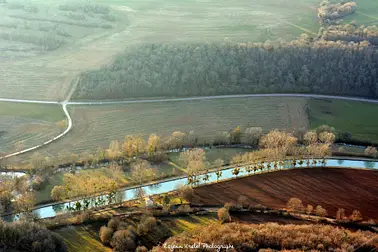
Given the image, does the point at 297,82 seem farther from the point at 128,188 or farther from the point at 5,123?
the point at 5,123

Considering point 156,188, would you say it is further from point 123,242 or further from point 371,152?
point 371,152

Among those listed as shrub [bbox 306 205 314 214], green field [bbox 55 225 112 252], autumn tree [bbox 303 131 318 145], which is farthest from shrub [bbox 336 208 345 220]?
green field [bbox 55 225 112 252]

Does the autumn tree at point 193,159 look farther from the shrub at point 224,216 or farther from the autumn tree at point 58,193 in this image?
the autumn tree at point 58,193

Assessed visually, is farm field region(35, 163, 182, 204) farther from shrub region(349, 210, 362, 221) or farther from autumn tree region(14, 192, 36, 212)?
shrub region(349, 210, 362, 221)

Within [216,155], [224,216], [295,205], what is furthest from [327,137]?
[224,216]

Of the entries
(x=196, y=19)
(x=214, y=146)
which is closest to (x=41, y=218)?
(x=214, y=146)

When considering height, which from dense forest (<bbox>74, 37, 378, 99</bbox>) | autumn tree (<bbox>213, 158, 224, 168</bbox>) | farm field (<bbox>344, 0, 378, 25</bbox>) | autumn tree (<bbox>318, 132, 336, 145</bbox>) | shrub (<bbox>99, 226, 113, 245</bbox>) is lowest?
shrub (<bbox>99, 226, 113, 245</bbox>)

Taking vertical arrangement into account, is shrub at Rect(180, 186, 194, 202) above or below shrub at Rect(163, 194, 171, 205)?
above
